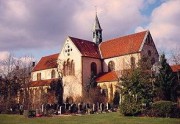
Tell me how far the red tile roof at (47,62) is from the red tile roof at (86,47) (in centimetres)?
942

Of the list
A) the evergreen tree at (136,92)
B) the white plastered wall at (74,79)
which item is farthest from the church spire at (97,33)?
the evergreen tree at (136,92)

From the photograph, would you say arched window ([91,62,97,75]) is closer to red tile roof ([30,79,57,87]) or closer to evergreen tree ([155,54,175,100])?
red tile roof ([30,79,57,87])

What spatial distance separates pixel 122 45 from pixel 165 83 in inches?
894

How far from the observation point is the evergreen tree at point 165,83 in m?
39.5

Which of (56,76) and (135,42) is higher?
(135,42)

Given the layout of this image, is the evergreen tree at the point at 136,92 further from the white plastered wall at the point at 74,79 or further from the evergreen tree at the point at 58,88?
the evergreen tree at the point at 58,88

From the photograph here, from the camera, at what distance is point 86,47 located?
63.9 metres

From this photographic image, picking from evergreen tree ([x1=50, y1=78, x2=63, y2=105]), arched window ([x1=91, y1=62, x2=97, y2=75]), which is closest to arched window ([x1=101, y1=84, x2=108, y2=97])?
arched window ([x1=91, y1=62, x2=97, y2=75])

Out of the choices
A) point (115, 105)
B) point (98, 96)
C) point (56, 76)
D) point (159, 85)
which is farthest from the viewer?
point (56, 76)

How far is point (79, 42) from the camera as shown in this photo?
2532 inches

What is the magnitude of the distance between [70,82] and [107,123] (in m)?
37.9

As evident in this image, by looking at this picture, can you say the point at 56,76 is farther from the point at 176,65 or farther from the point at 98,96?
the point at 176,65

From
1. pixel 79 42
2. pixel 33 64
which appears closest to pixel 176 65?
pixel 79 42

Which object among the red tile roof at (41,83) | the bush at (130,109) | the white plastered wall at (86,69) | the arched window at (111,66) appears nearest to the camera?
the bush at (130,109)
